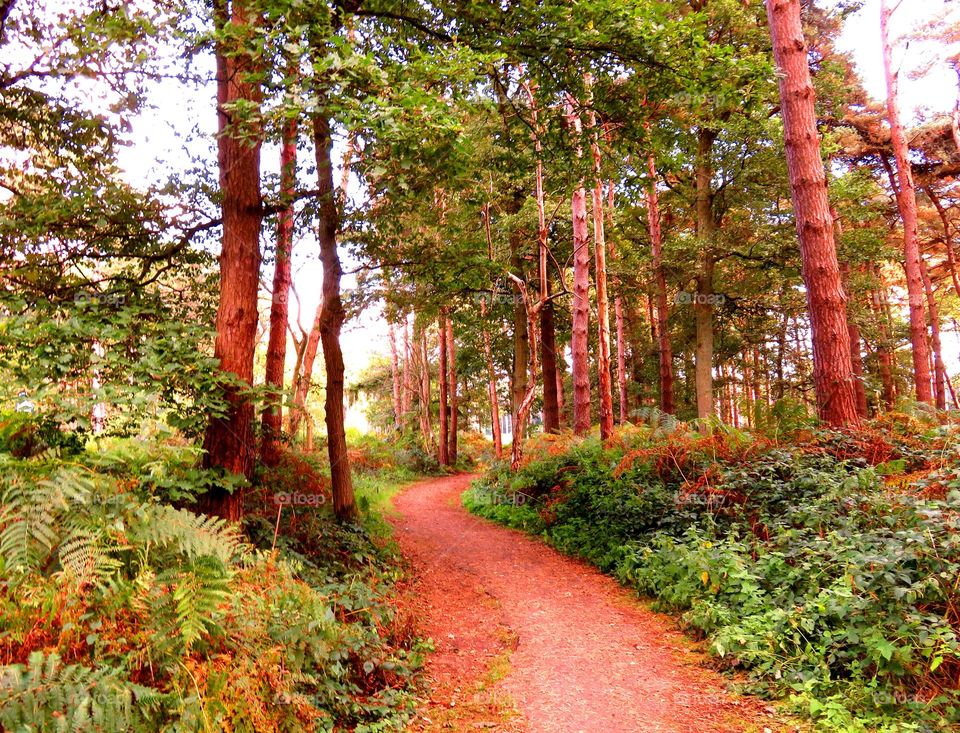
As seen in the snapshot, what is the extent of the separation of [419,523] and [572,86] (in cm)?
946

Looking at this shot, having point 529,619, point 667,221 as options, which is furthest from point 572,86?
point 667,221

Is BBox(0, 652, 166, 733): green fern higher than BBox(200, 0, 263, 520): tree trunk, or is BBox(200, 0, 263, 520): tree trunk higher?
BBox(200, 0, 263, 520): tree trunk

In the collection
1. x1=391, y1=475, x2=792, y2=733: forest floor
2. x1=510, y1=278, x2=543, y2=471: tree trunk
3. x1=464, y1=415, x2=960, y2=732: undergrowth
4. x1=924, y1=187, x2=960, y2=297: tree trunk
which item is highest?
x1=924, y1=187, x2=960, y2=297: tree trunk

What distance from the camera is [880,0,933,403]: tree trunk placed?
14.7 m

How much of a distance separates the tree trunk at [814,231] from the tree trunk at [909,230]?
919 cm

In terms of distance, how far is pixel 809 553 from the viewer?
5281 mm

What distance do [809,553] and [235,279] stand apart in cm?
653

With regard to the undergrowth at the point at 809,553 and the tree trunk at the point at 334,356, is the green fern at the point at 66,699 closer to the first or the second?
the undergrowth at the point at 809,553

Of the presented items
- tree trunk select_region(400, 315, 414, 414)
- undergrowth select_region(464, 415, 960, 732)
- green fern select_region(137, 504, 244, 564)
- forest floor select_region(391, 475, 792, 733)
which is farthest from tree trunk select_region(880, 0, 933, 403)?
tree trunk select_region(400, 315, 414, 414)

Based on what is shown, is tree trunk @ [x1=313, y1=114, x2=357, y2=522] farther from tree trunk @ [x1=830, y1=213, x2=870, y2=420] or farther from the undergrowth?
tree trunk @ [x1=830, y1=213, x2=870, y2=420]

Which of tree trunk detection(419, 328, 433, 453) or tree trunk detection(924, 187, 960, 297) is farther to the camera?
tree trunk detection(419, 328, 433, 453)

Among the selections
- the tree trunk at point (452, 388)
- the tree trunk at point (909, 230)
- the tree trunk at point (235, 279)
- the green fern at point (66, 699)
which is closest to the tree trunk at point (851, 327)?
the tree trunk at point (909, 230)

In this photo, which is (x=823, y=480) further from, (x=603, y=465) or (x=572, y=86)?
(x=572, y=86)

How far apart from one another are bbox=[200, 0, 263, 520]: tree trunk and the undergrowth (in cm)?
506
